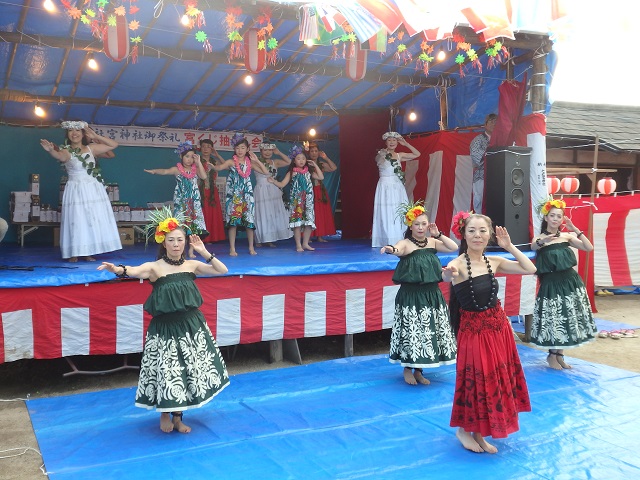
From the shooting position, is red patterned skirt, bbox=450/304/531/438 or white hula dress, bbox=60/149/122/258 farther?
white hula dress, bbox=60/149/122/258

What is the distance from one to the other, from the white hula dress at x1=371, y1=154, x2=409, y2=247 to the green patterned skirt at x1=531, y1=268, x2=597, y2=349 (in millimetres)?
2753

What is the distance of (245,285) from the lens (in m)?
5.30

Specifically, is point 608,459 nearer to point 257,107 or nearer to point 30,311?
point 30,311

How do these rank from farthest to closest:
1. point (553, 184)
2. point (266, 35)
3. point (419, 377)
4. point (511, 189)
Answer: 1. point (553, 184)
2. point (511, 189)
3. point (266, 35)
4. point (419, 377)

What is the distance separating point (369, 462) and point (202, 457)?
3.26 ft

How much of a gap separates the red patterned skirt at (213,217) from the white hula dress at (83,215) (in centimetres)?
274

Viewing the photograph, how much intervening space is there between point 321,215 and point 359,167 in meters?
1.14

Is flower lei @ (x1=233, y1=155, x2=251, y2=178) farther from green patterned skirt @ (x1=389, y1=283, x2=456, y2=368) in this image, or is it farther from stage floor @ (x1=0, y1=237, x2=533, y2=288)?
green patterned skirt @ (x1=389, y1=283, x2=456, y2=368)

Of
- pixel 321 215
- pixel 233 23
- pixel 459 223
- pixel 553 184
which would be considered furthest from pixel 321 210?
pixel 459 223

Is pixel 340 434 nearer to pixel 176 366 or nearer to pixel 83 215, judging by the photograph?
pixel 176 366

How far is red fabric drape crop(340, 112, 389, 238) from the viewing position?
374 inches

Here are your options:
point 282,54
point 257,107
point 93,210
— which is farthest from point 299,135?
point 93,210

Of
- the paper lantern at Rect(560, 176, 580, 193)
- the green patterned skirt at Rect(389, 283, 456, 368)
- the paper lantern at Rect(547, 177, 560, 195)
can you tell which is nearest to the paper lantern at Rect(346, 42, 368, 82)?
the green patterned skirt at Rect(389, 283, 456, 368)

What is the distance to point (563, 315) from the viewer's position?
508 centimetres
